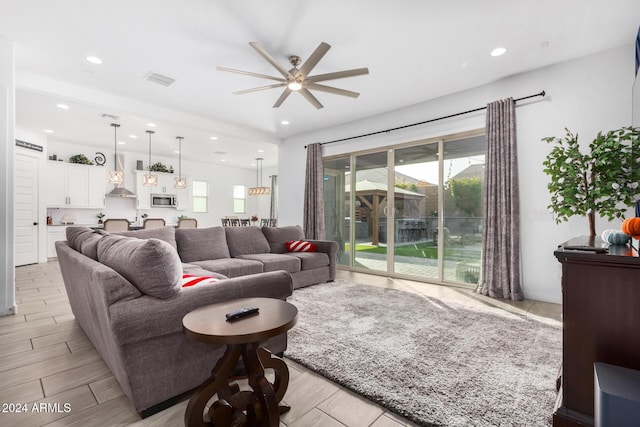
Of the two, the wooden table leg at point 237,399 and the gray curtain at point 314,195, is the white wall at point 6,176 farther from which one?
the gray curtain at point 314,195

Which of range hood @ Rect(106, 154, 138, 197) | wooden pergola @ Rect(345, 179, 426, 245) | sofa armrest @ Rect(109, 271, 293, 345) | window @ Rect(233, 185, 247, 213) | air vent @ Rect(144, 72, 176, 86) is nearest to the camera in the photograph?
sofa armrest @ Rect(109, 271, 293, 345)

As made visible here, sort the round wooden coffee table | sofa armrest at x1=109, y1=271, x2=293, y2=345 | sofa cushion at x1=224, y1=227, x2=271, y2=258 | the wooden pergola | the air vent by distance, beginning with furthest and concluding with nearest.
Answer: the wooden pergola, sofa cushion at x1=224, y1=227, x2=271, y2=258, the air vent, sofa armrest at x1=109, y1=271, x2=293, y2=345, the round wooden coffee table

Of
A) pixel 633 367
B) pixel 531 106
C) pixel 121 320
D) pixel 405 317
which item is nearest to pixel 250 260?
pixel 405 317

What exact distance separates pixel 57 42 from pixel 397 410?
173 inches

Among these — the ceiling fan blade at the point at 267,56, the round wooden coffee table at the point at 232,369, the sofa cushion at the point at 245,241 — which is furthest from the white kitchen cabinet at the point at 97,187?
the round wooden coffee table at the point at 232,369

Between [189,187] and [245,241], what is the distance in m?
5.54

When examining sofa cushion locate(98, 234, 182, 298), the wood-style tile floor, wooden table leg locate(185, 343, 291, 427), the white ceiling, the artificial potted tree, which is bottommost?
the wood-style tile floor

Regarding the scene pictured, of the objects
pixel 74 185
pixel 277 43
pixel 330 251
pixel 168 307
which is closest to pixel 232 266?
pixel 330 251

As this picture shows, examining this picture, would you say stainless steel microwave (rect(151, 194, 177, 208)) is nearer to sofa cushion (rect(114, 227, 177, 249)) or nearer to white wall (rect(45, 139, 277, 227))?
white wall (rect(45, 139, 277, 227))

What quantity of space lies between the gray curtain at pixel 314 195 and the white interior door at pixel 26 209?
551cm

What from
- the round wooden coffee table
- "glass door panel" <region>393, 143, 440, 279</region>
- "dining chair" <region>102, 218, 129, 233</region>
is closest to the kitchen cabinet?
"dining chair" <region>102, 218, 129, 233</region>

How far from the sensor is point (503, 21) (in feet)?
8.77

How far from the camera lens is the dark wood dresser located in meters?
1.13

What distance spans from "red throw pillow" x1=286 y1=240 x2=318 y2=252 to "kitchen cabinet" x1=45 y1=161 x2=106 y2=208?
564cm
